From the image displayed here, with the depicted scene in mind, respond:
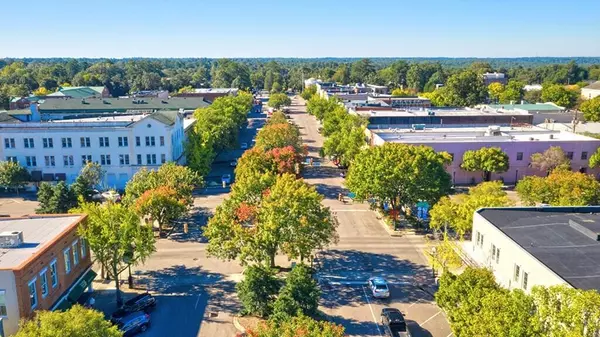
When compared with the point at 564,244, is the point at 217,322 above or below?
below

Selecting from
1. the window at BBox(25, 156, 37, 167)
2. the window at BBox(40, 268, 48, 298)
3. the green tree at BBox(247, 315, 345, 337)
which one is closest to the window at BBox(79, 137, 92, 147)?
the window at BBox(25, 156, 37, 167)

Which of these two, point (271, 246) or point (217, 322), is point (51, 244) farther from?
point (271, 246)

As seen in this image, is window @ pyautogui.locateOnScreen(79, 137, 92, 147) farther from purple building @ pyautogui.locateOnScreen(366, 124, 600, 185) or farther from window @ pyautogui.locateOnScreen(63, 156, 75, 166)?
purple building @ pyautogui.locateOnScreen(366, 124, 600, 185)

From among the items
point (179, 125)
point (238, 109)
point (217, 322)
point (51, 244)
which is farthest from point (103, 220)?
point (238, 109)

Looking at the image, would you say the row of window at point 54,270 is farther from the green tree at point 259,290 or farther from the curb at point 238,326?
the green tree at point 259,290

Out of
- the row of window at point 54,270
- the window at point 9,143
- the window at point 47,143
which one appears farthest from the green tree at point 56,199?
the row of window at point 54,270

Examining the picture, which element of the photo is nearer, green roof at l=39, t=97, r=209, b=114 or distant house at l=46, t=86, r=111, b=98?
green roof at l=39, t=97, r=209, b=114
